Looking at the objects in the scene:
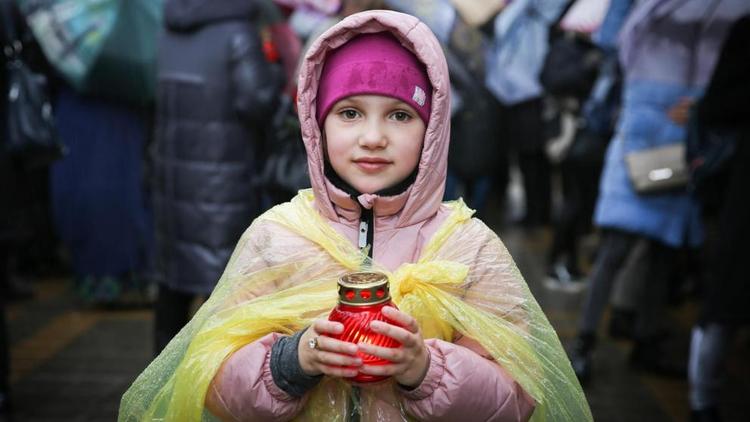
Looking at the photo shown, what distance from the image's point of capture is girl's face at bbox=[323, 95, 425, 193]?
6.46 feet

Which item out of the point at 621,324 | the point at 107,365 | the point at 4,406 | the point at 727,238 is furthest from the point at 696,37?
the point at 4,406

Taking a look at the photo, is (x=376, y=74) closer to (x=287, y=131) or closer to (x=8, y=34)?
(x=287, y=131)

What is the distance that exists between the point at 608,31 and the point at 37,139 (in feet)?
9.78

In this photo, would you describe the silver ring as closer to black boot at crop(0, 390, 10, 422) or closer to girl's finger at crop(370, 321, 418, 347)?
girl's finger at crop(370, 321, 418, 347)

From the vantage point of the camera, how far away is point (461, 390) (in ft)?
5.98

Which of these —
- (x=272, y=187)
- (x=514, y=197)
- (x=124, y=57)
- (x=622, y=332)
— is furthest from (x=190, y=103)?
(x=514, y=197)

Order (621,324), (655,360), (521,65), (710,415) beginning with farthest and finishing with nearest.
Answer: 1. (521,65)
2. (621,324)
3. (655,360)
4. (710,415)

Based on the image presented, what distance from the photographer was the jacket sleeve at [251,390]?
1.85 meters

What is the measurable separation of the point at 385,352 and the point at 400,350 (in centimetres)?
4

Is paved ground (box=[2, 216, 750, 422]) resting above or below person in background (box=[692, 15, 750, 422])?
below

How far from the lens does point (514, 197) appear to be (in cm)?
1098

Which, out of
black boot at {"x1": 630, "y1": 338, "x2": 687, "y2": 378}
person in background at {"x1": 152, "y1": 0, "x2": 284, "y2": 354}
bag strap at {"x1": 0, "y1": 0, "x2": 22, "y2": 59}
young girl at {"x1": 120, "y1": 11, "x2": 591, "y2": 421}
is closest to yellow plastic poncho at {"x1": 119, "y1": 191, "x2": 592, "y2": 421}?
young girl at {"x1": 120, "y1": 11, "x2": 591, "y2": 421}

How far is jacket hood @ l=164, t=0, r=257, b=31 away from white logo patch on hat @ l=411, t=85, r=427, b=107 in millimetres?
2283

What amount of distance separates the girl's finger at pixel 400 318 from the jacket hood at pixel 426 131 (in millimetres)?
385
